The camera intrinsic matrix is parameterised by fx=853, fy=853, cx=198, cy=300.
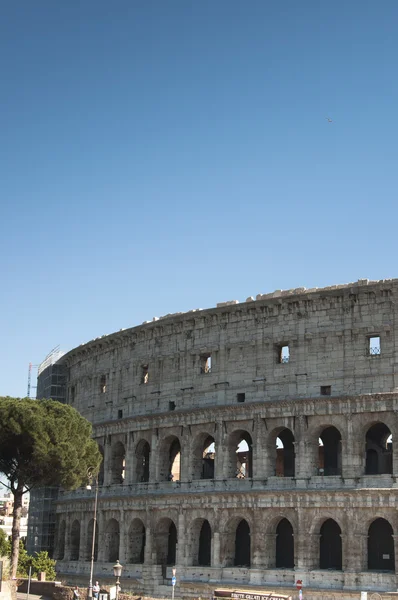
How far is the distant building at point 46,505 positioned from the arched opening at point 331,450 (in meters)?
22.7

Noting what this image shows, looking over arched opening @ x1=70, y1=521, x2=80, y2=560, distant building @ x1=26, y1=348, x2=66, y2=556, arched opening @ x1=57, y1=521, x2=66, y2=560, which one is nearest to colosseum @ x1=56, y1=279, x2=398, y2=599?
arched opening @ x1=70, y1=521, x2=80, y2=560

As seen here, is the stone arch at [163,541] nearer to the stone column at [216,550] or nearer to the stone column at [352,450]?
the stone column at [216,550]

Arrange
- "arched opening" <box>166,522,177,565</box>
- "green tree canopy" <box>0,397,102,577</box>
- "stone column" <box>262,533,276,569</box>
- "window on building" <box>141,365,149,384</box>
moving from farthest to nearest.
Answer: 1. "window on building" <box>141,365,149,384</box>
2. "arched opening" <box>166,522,177,565</box>
3. "green tree canopy" <box>0,397,102,577</box>
4. "stone column" <box>262,533,276,569</box>

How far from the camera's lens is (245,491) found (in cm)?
4044

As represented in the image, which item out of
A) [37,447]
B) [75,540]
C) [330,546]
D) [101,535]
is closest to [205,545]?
[330,546]

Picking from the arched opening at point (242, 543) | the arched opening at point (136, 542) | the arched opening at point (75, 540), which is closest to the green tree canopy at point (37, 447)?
the arched opening at point (136, 542)

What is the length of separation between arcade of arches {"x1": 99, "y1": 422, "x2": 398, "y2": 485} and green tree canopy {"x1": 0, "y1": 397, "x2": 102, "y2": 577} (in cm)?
521

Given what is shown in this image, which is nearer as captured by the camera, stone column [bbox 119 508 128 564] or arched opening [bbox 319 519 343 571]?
arched opening [bbox 319 519 343 571]

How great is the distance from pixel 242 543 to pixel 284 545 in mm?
2468

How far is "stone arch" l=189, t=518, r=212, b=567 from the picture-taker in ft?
140

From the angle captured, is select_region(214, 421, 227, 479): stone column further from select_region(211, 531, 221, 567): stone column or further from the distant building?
the distant building

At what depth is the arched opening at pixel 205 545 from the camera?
4328cm

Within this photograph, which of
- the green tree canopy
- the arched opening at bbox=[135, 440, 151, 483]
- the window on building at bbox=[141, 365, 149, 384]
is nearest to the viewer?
the green tree canopy

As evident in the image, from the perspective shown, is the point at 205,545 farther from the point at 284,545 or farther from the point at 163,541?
the point at 284,545
